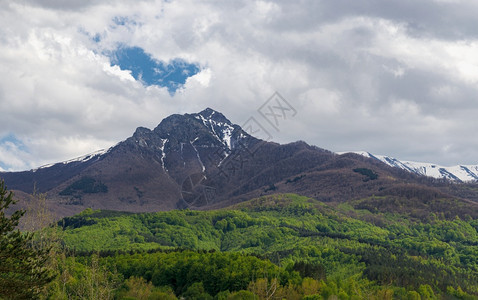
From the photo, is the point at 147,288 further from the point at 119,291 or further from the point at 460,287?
the point at 460,287

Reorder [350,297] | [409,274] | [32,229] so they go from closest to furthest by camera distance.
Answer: [32,229], [350,297], [409,274]

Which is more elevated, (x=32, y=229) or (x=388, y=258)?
(x=32, y=229)

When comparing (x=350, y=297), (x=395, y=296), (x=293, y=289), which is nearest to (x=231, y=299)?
(x=293, y=289)

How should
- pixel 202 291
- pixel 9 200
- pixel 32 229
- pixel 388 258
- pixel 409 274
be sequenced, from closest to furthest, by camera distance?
pixel 9 200 → pixel 32 229 → pixel 202 291 → pixel 409 274 → pixel 388 258

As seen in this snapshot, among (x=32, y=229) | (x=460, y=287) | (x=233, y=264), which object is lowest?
(x=460, y=287)

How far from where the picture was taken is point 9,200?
43.2 metres

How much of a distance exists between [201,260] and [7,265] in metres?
91.2

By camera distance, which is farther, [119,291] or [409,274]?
[409,274]

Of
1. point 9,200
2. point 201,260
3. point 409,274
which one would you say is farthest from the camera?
point 409,274

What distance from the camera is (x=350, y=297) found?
110m

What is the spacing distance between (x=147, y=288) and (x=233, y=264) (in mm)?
23438

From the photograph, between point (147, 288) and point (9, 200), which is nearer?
point (9, 200)

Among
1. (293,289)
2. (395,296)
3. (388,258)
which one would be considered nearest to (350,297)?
(293,289)

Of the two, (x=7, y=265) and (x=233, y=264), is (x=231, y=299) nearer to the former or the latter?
(x=233, y=264)
